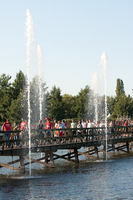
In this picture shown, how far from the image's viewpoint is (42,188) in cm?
2130

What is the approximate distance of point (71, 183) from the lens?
22.9 meters

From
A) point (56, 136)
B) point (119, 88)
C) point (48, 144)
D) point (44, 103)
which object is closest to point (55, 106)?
point (44, 103)

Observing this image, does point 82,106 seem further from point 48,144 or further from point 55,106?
point 48,144

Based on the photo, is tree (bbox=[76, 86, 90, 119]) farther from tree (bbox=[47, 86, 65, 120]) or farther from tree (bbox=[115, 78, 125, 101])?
tree (bbox=[115, 78, 125, 101])

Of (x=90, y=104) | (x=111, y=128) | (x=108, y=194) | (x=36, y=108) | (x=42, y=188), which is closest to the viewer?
(x=108, y=194)

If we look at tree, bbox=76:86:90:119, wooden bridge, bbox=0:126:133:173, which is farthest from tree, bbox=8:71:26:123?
wooden bridge, bbox=0:126:133:173

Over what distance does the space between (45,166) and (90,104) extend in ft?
219

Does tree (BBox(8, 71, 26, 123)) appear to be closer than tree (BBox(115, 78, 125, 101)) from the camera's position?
Yes

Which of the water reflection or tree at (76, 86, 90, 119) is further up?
tree at (76, 86, 90, 119)

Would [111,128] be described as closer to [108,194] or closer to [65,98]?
[108,194]

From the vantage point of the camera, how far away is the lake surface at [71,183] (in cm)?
1957

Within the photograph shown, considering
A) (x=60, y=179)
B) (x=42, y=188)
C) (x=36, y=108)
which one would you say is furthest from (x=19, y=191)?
(x=36, y=108)

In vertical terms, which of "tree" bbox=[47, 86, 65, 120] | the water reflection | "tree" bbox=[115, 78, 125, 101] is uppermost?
"tree" bbox=[115, 78, 125, 101]

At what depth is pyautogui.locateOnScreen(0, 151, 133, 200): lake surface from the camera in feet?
64.2
